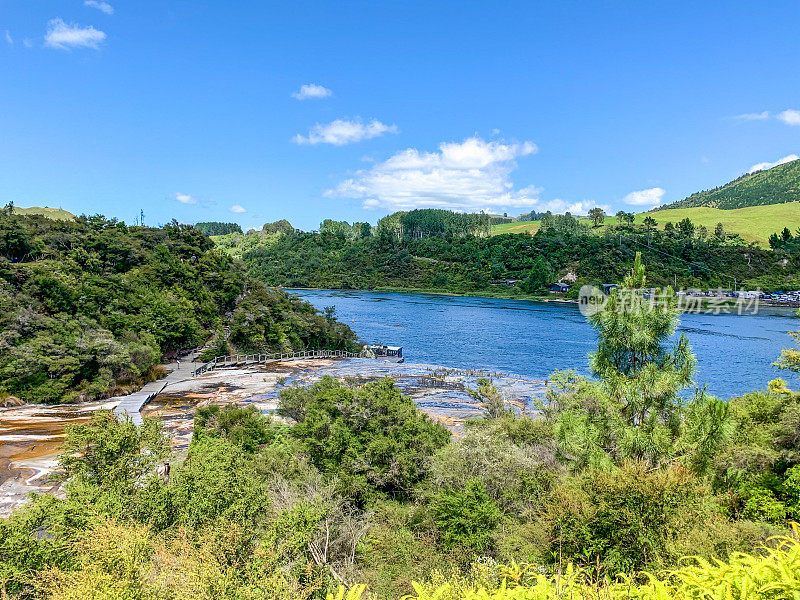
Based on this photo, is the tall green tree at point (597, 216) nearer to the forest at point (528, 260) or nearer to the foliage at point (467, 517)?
the forest at point (528, 260)

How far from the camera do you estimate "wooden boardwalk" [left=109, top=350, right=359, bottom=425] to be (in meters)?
37.5

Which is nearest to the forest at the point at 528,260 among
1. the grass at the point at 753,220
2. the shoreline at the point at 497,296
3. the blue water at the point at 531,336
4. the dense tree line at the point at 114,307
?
the shoreline at the point at 497,296

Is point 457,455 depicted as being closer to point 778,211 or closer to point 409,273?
point 409,273

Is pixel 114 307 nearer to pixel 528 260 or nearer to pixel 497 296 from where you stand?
pixel 497 296

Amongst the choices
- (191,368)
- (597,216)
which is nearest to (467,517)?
(191,368)

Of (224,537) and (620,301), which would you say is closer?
(224,537)

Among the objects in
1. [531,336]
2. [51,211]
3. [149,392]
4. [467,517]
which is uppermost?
[51,211]

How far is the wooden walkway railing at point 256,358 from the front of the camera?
2202 inches

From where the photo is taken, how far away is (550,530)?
10.7 meters

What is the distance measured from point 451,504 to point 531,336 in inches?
2710

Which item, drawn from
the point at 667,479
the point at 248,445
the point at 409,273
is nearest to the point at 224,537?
the point at 667,479

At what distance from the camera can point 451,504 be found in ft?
48.3

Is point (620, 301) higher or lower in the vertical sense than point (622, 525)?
higher

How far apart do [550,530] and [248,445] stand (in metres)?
18.8
